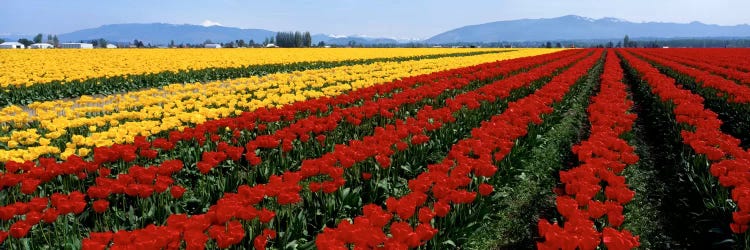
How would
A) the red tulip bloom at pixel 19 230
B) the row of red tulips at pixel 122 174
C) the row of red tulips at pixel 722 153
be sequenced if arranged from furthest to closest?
1. the row of red tulips at pixel 122 174
2. the row of red tulips at pixel 722 153
3. the red tulip bloom at pixel 19 230

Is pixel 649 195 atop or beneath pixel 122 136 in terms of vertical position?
beneath

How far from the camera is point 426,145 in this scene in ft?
28.7

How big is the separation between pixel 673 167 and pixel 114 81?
22091mm

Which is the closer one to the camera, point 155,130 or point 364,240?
point 364,240

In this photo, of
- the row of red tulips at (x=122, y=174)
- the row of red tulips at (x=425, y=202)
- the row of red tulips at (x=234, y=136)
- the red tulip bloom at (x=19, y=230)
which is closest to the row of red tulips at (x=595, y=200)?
the row of red tulips at (x=425, y=202)

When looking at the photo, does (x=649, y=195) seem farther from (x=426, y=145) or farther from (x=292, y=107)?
(x=292, y=107)

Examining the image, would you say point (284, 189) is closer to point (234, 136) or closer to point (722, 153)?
point (234, 136)

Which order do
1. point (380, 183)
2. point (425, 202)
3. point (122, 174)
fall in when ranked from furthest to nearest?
point (380, 183) → point (425, 202) → point (122, 174)

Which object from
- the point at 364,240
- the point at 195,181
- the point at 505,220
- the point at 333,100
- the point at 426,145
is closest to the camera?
the point at 364,240

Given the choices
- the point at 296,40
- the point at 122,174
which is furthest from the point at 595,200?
the point at 296,40

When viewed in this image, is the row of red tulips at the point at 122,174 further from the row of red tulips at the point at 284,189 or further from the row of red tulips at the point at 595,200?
the row of red tulips at the point at 595,200

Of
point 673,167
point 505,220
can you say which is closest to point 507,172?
point 505,220

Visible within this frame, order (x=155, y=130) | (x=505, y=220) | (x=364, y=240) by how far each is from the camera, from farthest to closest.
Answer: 1. (x=155, y=130)
2. (x=505, y=220)
3. (x=364, y=240)

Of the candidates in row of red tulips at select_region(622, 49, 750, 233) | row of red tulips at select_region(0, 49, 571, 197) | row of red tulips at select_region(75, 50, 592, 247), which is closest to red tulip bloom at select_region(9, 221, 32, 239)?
row of red tulips at select_region(75, 50, 592, 247)
